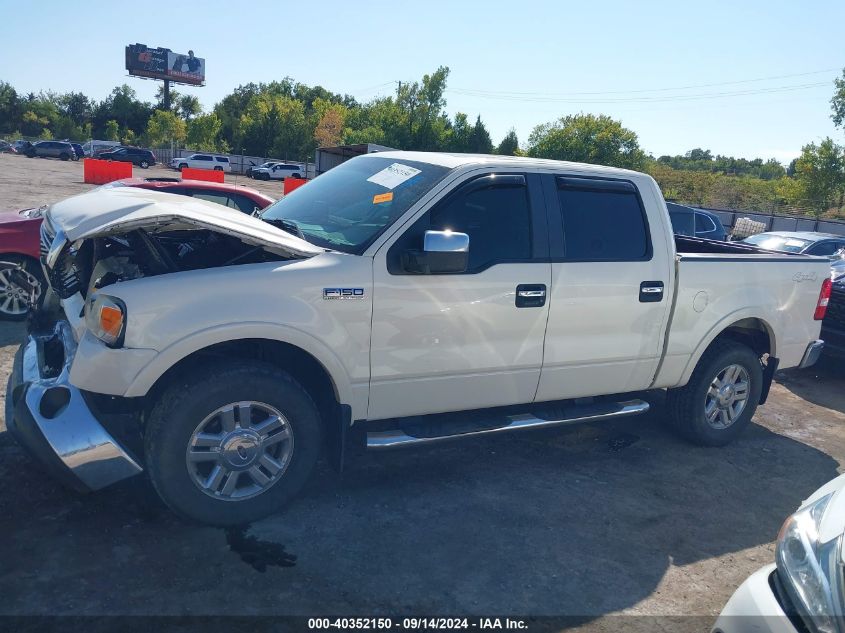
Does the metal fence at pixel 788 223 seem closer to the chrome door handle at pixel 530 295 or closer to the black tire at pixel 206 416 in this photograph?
the chrome door handle at pixel 530 295

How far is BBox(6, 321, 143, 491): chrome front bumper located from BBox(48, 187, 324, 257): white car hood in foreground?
74cm

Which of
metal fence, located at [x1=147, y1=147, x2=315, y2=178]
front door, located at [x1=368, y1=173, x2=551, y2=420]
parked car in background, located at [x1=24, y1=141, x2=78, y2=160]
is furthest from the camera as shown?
metal fence, located at [x1=147, y1=147, x2=315, y2=178]

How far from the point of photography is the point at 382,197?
13.9ft

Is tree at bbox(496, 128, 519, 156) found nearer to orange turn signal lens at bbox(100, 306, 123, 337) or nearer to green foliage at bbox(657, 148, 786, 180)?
orange turn signal lens at bbox(100, 306, 123, 337)

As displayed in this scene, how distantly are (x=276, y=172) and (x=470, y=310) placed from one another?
48.9 metres

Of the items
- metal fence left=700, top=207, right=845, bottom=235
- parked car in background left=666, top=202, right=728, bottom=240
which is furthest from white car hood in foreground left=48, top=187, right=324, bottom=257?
metal fence left=700, top=207, right=845, bottom=235

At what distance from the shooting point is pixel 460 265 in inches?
149

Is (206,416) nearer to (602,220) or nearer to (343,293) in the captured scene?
(343,293)

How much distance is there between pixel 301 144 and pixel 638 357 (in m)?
66.2

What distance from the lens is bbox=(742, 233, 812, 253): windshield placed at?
12.7 m

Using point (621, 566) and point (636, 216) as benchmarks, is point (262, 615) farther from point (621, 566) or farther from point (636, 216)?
point (636, 216)

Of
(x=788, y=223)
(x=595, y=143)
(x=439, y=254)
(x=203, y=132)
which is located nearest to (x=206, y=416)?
(x=439, y=254)

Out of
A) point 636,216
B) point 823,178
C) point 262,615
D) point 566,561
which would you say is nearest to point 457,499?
point 566,561

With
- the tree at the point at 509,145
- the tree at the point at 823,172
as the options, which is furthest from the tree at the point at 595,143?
the tree at the point at 823,172
